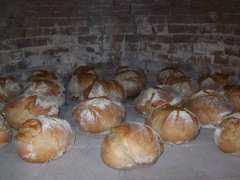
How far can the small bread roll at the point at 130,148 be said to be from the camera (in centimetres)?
238

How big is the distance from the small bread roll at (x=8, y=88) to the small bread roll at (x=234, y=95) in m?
1.93

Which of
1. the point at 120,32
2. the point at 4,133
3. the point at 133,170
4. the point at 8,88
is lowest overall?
the point at 133,170

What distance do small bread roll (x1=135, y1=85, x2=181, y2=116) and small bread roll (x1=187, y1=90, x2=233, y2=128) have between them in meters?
0.20

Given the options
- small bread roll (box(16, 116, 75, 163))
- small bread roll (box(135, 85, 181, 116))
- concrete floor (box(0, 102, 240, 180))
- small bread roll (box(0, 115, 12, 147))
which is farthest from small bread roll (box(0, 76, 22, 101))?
small bread roll (box(135, 85, 181, 116))

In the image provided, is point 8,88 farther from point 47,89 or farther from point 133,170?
point 133,170

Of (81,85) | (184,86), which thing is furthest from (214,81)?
(81,85)

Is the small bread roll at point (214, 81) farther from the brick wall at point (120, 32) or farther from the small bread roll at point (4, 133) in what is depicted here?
the small bread roll at point (4, 133)

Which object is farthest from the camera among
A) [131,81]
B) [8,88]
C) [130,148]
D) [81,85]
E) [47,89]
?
[131,81]

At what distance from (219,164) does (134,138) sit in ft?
2.05

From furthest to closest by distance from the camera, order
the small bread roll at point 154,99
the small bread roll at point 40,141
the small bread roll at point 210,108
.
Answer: the small bread roll at point 154,99
the small bread roll at point 210,108
the small bread roll at point 40,141

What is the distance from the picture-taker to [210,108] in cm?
301

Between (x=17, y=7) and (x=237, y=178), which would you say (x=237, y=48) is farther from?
(x=17, y=7)

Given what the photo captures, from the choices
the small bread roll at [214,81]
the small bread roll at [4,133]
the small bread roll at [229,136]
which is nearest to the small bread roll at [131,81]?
the small bread roll at [214,81]

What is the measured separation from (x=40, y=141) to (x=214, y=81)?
1.96 metres
